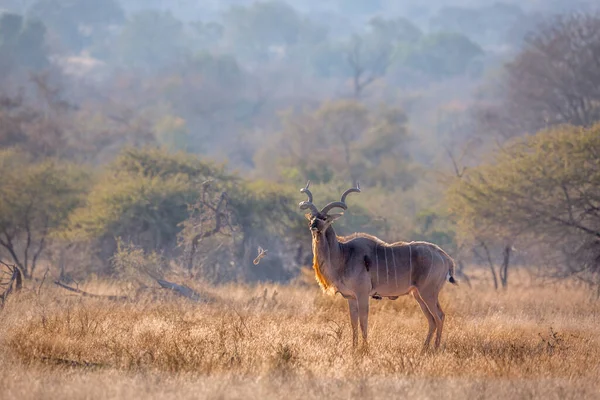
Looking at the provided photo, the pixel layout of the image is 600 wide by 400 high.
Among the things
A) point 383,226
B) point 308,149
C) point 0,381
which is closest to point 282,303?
point 0,381

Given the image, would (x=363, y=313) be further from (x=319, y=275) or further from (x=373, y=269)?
(x=319, y=275)

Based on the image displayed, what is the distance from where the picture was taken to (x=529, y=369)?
925 centimetres

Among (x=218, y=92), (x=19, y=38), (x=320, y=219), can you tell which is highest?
(x=19, y=38)

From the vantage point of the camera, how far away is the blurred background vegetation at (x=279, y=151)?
1861 centimetres

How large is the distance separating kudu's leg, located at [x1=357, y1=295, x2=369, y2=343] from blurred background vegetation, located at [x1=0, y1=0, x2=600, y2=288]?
16.0 feet

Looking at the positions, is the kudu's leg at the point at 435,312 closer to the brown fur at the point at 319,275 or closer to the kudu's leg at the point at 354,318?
the kudu's leg at the point at 354,318

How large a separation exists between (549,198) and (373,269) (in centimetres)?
850

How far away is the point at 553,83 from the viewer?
36844 millimetres

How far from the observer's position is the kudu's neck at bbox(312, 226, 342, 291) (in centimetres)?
1084

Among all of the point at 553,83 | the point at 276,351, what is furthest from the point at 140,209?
the point at 553,83

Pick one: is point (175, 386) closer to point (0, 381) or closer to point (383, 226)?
point (0, 381)

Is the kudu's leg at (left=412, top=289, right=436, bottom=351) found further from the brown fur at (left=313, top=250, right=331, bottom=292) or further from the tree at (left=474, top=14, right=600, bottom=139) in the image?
the tree at (left=474, top=14, right=600, bottom=139)

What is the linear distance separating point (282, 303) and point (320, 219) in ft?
11.8

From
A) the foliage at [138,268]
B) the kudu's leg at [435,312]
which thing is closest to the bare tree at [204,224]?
the foliage at [138,268]
